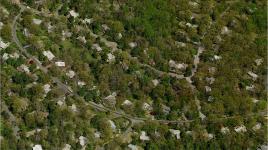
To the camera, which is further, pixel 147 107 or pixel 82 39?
pixel 82 39

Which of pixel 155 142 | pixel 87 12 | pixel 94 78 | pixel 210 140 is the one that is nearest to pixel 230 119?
pixel 210 140

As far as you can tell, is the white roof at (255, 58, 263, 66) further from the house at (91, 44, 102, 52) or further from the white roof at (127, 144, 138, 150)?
the white roof at (127, 144, 138, 150)

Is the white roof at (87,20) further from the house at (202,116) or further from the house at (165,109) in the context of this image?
the house at (202,116)

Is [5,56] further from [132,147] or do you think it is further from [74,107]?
[132,147]

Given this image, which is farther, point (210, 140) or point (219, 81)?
point (219, 81)

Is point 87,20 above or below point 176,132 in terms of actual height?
above

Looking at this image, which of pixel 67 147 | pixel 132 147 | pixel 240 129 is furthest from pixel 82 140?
pixel 240 129

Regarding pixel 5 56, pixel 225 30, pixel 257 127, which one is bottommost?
pixel 257 127

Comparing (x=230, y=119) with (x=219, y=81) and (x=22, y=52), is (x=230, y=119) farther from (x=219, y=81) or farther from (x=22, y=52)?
(x=22, y=52)
